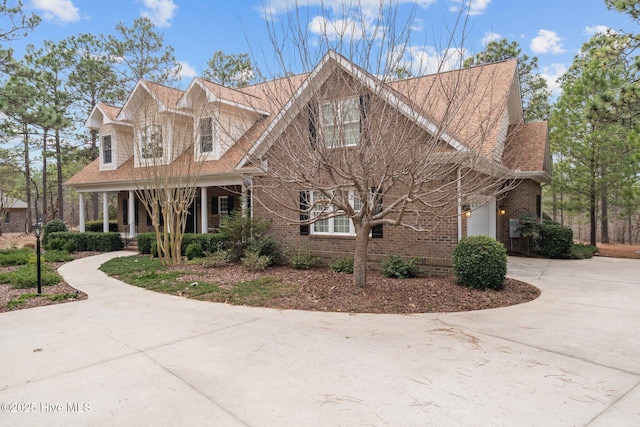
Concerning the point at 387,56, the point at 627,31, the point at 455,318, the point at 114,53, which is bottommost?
the point at 455,318

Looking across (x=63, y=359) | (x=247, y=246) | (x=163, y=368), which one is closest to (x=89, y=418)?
(x=163, y=368)

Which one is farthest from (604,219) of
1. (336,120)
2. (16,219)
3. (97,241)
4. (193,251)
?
(16,219)

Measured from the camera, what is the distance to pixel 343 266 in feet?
32.7

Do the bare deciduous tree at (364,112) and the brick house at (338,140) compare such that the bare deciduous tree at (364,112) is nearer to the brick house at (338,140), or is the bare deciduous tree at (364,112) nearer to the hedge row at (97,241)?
the brick house at (338,140)

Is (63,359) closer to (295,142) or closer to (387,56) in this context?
(295,142)

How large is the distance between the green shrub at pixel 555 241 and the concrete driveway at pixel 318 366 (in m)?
6.73

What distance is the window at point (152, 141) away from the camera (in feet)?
37.6

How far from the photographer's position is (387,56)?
6266mm

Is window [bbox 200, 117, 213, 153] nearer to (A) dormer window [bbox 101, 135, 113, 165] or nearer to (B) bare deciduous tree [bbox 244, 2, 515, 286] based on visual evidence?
(B) bare deciduous tree [bbox 244, 2, 515, 286]

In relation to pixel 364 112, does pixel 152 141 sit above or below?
above

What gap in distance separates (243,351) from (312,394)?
4.68 ft

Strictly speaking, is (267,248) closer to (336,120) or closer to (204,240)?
(204,240)

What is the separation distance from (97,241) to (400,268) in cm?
1369

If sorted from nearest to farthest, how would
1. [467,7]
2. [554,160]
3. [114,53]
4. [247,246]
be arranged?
[467,7] → [247,246] → [554,160] → [114,53]
